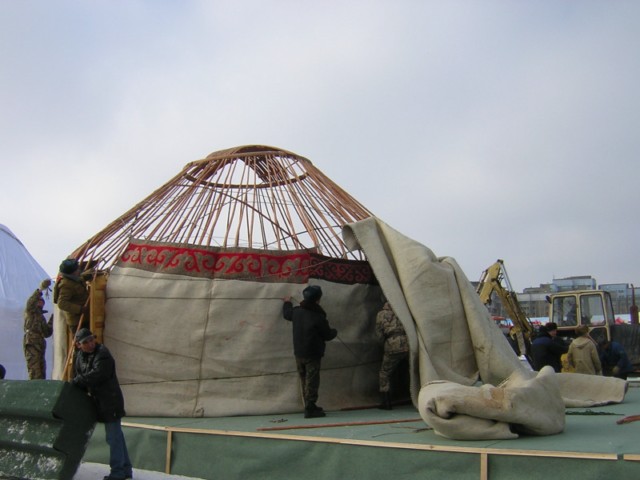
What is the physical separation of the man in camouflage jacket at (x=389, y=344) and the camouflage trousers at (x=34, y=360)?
11.6ft

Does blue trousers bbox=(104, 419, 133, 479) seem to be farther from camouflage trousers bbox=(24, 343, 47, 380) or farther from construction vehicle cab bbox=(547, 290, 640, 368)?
construction vehicle cab bbox=(547, 290, 640, 368)

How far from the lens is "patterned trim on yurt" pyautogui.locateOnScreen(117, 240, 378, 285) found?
5.95 metres

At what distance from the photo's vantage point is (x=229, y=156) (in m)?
7.12

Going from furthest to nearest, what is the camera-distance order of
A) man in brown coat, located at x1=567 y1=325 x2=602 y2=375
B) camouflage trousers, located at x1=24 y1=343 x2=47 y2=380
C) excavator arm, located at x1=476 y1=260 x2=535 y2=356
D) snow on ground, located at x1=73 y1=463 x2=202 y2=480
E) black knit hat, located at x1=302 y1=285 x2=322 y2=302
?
excavator arm, located at x1=476 y1=260 x2=535 y2=356, man in brown coat, located at x1=567 y1=325 x2=602 y2=375, camouflage trousers, located at x1=24 y1=343 x2=47 y2=380, black knit hat, located at x1=302 y1=285 x2=322 y2=302, snow on ground, located at x1=73 y1=463 x2=202 y2=480

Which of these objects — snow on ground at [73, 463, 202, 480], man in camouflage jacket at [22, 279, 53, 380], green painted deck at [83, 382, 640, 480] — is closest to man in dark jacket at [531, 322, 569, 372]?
green painted deck at [83, 382, 640, 480]

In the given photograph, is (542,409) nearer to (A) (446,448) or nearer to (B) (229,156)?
(A) (446,448)

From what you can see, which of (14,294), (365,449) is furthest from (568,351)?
(14,294)

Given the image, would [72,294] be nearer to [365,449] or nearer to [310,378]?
[310,378]

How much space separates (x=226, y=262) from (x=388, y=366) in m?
1.66

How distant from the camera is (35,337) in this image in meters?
6.90

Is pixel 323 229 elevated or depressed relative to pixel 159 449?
elevated

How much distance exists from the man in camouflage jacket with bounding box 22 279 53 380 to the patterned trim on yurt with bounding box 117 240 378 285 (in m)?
1.50

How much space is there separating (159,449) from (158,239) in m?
2.33

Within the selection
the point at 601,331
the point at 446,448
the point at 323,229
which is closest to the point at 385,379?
the point at 323,229
